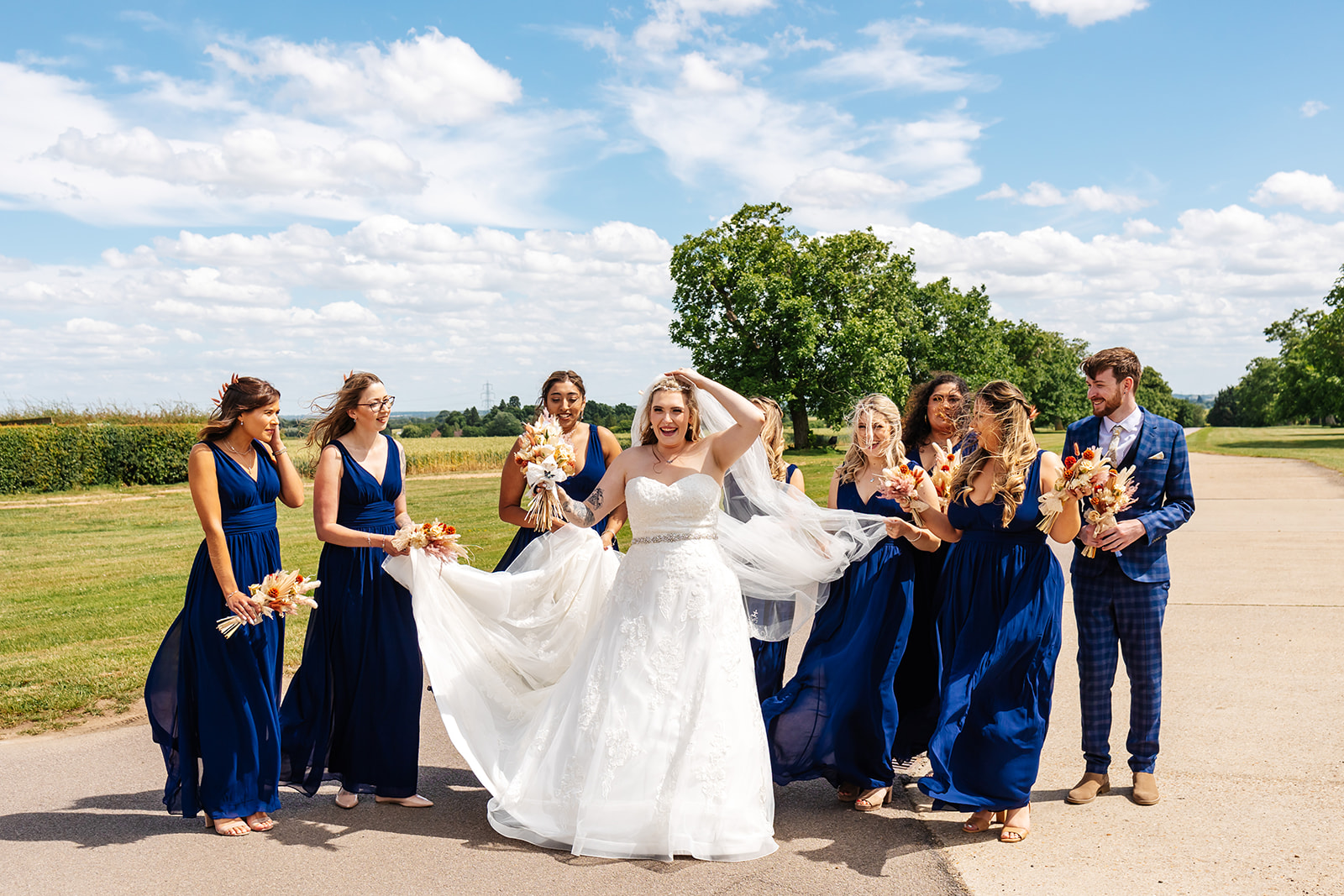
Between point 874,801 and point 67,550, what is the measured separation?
57.9 feet

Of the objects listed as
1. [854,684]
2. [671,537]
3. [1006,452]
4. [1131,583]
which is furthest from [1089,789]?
[671,537]

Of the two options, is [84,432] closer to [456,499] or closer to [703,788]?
[456,499]

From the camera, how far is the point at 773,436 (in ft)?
22.5

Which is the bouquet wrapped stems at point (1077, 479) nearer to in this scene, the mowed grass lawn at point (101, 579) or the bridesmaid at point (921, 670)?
the bridesmaid at point (921, 670)

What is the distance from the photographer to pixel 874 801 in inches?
207

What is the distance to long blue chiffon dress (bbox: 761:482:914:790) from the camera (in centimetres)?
534

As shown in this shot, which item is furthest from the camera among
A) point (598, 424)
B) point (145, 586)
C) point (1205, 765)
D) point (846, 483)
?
point (145, 586)

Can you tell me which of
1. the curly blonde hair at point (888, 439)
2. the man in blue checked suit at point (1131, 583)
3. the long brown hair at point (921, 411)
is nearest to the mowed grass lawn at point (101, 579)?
the curly blonde hair at point (888, 439)

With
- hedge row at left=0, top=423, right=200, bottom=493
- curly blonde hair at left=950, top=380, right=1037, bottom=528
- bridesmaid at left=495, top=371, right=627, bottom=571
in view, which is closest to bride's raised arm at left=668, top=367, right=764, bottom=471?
curly blonde hair at left=950, top=380, right=1037, bottom=528

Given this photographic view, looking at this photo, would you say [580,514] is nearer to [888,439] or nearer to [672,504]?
[672,504]

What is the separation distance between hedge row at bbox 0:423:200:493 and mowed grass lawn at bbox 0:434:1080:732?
1.31m

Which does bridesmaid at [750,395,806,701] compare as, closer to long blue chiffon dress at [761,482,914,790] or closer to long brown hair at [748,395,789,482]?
long brown hair at [748,395,789,482]

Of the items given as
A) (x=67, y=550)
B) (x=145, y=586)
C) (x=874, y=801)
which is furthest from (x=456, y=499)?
(x=874, y=801)

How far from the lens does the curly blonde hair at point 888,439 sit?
595 cm
